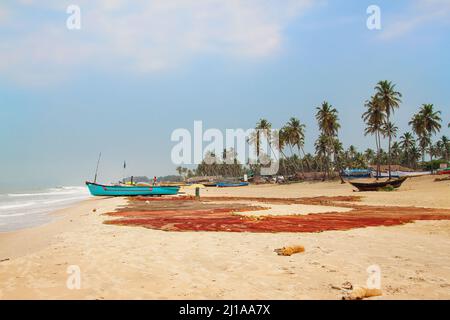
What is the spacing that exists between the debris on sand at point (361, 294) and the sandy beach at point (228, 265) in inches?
5.6

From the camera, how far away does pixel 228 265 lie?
22.1 ft

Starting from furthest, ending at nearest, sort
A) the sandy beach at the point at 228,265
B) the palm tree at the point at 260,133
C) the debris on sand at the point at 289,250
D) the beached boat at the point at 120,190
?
the palm tree at the point at 260,133 → the beached boat at the point at 120,190 → the debris on sand at the point at 289,250 → the sandy beach at the point at 228,265

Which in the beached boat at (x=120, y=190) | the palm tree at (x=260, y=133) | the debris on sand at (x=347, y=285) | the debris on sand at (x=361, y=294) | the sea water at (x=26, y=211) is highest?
the palm tree at (x=260, y=133)

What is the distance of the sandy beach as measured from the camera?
16.6ft

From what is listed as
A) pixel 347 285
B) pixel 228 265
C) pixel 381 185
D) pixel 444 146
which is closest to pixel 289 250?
pixel 228 265

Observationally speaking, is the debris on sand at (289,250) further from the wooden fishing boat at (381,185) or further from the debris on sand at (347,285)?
the wooden fishing boat at (381,185)

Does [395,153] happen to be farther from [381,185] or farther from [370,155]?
[381,185]

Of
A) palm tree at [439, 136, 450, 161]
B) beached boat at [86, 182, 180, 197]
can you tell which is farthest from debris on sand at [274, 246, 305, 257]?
palm tree at [439, 136, 450, 161]

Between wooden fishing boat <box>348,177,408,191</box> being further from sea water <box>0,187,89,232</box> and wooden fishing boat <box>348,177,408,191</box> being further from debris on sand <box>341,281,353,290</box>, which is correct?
debris on sand <box>341,281,353,290</box>

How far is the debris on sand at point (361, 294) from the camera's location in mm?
4559

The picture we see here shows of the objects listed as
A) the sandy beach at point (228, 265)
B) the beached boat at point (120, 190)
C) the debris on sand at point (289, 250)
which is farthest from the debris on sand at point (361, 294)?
the beached boat at point (120, 190)
